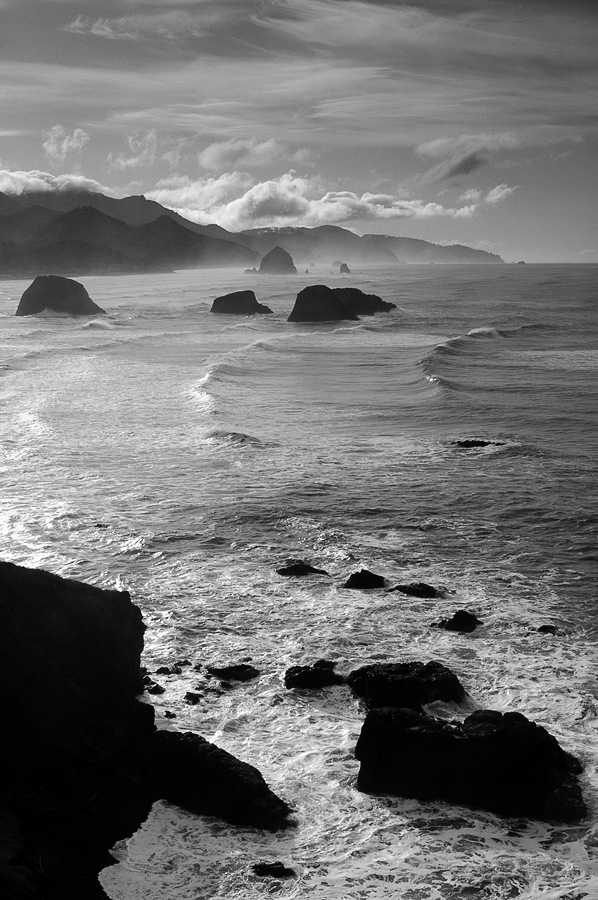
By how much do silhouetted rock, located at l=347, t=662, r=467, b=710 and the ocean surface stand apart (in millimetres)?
298

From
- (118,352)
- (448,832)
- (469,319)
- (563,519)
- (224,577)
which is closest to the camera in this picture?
(448,832)

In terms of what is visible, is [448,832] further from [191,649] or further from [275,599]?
[275,599]

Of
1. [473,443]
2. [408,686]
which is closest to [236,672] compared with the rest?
[408,686]

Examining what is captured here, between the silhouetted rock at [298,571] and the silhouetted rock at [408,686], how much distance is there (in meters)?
4.44

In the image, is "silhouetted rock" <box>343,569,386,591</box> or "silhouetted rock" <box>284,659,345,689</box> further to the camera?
"silhouetted rock" <box>343,569,386,591</box>

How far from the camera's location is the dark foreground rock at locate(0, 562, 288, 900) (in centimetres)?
917

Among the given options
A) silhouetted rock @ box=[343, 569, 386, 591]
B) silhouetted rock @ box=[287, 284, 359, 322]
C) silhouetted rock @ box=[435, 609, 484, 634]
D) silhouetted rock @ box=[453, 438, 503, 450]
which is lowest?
silhouetted rock @ box=[435, 609, 484, 634]

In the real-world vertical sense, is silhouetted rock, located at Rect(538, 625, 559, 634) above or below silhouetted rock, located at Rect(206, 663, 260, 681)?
above

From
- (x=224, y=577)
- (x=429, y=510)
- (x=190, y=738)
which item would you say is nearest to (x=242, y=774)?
(x=190, y=738)

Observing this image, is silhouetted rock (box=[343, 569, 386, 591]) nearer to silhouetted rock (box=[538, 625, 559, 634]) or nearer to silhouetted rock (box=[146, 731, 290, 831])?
silhouetted rock (box=[538, 625, 559, 634])

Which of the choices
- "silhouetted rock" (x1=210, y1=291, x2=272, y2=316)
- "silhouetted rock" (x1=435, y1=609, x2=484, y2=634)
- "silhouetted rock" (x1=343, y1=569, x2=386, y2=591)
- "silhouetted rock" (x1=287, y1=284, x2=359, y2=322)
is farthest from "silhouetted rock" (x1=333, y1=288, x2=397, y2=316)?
"silhouetted rock" (x1=435, y1=609, x2=484, y2=634)

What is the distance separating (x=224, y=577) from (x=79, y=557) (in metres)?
3.10

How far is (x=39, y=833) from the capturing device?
29.8ft

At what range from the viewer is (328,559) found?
17.7 metres
